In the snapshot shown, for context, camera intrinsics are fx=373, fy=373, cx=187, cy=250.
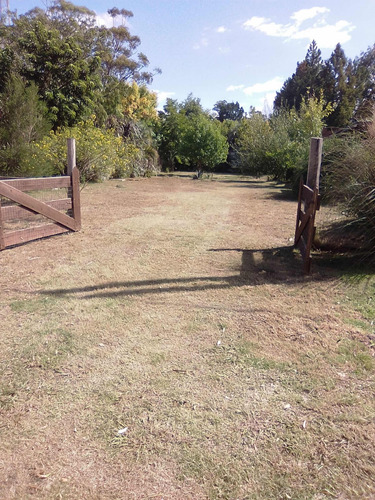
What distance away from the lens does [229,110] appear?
79.9 metres

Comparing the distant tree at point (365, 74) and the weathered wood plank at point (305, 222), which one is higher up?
the distant tree at point (365, 74)

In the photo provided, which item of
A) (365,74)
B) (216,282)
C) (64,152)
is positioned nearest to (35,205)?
(216,282)

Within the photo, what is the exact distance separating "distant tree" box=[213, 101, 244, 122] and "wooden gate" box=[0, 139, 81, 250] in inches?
2930

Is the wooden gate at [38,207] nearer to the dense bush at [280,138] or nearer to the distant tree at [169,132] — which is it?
the dense bush at [280,138]

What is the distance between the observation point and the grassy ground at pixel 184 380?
2.08 m

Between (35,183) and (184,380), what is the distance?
489 centimetres

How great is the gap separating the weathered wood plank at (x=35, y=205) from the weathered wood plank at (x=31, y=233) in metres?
0.16

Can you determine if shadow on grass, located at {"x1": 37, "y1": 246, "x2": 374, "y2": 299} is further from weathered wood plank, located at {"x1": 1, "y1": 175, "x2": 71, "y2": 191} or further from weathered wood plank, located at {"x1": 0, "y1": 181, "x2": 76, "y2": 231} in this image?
weathered wood plank, located at {"x1": 1, "y1": 175, "x2": 71, "y2": 191}

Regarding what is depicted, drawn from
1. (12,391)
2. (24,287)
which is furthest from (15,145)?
(12,391)

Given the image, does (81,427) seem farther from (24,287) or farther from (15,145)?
(15,145)

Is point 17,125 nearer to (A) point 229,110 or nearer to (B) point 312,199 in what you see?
(B) point 312,199

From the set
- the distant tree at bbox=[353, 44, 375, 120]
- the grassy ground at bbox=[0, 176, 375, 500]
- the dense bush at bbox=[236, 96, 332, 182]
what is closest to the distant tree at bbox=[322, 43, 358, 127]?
the distant tree at bbox=[353, 44, 375, 120]

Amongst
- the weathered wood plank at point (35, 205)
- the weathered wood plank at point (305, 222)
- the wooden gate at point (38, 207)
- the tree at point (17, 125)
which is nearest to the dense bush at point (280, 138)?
the tree at point (17, 125)

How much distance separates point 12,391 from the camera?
2.75 meters
